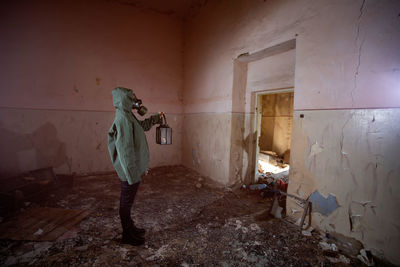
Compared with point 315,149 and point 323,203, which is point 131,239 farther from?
point 315,149

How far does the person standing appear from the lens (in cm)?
183

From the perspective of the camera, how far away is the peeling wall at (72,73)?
3.58m

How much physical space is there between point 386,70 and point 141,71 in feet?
14.8

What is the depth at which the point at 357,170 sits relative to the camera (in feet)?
6.54

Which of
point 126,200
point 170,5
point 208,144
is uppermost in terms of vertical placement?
point 170,5

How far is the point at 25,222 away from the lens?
94.8 inches

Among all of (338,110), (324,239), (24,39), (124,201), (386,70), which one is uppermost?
(24,39)

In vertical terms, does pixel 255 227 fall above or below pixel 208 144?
below

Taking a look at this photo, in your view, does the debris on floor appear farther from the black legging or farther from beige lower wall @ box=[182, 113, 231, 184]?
beige lower wall @ box=[182, 113, 231, 184]

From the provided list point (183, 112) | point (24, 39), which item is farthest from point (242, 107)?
point (24, 39)

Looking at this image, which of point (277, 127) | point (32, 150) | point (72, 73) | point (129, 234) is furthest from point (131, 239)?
point (277, 127)

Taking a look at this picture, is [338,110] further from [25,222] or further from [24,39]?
[24,39]

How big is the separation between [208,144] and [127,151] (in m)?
2.62

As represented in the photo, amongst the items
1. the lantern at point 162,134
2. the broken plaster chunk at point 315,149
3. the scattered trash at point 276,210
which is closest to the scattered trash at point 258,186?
the scattered trash at point 276,210
